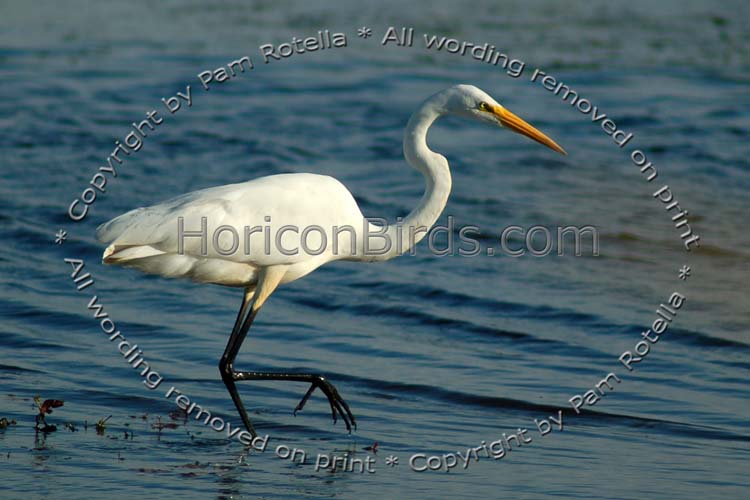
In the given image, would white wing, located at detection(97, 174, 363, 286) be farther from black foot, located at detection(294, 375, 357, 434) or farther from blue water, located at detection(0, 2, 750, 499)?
blue water, located at detection(0, 2, 750, 499)

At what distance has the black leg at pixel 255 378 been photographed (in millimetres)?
6043

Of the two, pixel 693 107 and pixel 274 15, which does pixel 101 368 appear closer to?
pixel 693 107

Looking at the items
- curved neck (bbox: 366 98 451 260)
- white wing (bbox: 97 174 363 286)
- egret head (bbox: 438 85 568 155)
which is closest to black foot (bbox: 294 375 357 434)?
white wing (bbox: 97 174 363 286)

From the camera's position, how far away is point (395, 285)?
29.7 ft

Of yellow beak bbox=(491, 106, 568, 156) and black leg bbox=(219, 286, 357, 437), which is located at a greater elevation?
yellow beak bbox=(491, 106, 568, 156)

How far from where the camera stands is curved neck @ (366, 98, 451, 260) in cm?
648

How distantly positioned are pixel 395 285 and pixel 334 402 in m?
3.03

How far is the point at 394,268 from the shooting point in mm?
9516

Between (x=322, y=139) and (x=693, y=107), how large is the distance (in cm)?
521

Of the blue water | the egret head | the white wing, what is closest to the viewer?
the blue water

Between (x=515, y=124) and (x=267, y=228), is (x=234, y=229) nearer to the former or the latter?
(x=267, y=228)

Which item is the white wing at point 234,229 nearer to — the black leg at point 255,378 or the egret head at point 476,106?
the black leg at point 255,378

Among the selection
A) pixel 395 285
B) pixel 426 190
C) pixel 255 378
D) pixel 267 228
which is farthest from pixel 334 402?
pixel 395 285

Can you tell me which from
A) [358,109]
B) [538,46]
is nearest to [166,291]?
[358,109]
